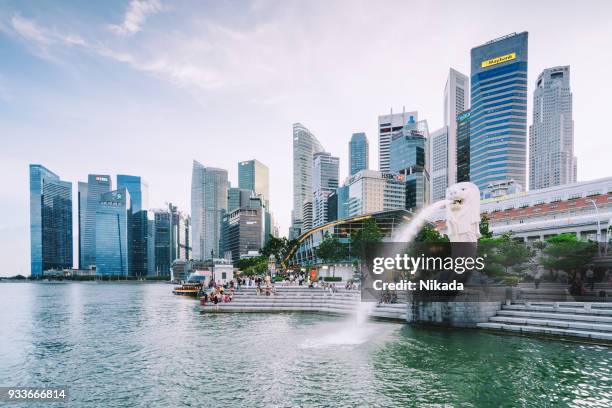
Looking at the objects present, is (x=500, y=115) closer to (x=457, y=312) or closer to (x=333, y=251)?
(x=333, y=251)

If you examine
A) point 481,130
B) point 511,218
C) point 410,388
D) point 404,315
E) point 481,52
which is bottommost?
point 404,315

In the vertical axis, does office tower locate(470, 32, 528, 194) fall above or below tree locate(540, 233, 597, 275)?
above

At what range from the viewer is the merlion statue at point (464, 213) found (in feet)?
88.5

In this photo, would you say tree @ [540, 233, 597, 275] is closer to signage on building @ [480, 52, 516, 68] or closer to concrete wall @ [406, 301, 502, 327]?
concrete wall @ [406, 301, 502, 327]

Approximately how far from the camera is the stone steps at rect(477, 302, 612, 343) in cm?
2100

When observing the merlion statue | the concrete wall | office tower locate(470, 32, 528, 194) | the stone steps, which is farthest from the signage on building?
the concrete wall

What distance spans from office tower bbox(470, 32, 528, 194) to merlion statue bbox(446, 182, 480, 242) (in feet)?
506

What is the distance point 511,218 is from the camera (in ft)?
244

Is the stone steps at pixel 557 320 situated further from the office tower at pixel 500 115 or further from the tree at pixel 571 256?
the office tower at pixel 500 115

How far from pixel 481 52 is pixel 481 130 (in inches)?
1800

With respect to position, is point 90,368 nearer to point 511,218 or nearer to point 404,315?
point 404,315

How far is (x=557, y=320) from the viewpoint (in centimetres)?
2294

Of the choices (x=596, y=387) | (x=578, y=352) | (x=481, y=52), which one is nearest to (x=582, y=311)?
(x=578, y=352)

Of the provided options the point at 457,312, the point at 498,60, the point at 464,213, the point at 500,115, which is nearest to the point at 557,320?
the point at 457,312
